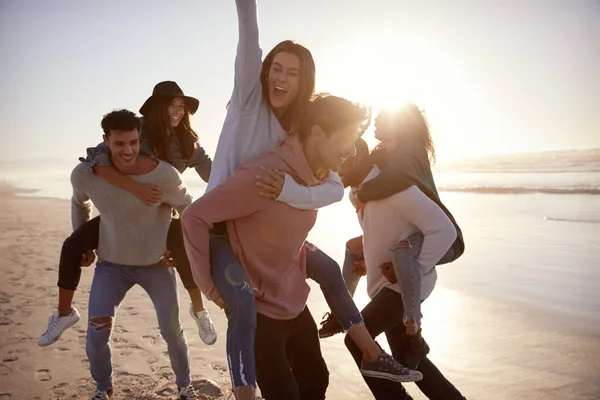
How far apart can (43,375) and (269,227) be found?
3520 millimetres

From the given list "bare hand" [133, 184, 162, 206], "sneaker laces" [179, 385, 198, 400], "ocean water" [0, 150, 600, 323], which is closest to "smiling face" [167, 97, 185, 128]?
"bare hand" [133, 184, 162, 206]

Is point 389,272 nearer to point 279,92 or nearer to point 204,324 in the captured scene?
point 279,92

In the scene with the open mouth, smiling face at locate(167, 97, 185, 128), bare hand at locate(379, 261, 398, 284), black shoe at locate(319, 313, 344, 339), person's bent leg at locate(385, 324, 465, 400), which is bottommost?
person's bent leg at locate(385, 324, 465, 400)

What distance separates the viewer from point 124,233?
386cm

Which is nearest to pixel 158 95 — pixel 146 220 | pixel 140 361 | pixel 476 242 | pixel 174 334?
pixel 146 220

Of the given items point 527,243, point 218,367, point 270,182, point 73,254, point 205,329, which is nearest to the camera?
point 270,182

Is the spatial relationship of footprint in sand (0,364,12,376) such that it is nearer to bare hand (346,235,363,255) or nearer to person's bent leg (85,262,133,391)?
person's bent leg (85,262,133,391)

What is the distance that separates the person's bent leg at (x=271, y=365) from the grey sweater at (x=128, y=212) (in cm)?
153

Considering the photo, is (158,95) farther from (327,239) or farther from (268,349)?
(327,239)

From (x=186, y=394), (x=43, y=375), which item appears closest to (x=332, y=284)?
(x=186, y=394)

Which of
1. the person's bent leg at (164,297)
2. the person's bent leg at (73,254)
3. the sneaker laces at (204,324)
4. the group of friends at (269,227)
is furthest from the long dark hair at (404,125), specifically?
the person's bent leg at (73,254)

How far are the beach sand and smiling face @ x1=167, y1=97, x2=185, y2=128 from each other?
2356 millimetres

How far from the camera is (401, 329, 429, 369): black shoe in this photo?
3.33 metres

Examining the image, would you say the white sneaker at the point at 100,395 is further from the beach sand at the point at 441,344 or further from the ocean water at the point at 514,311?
the ocean water at the point at 514,311
